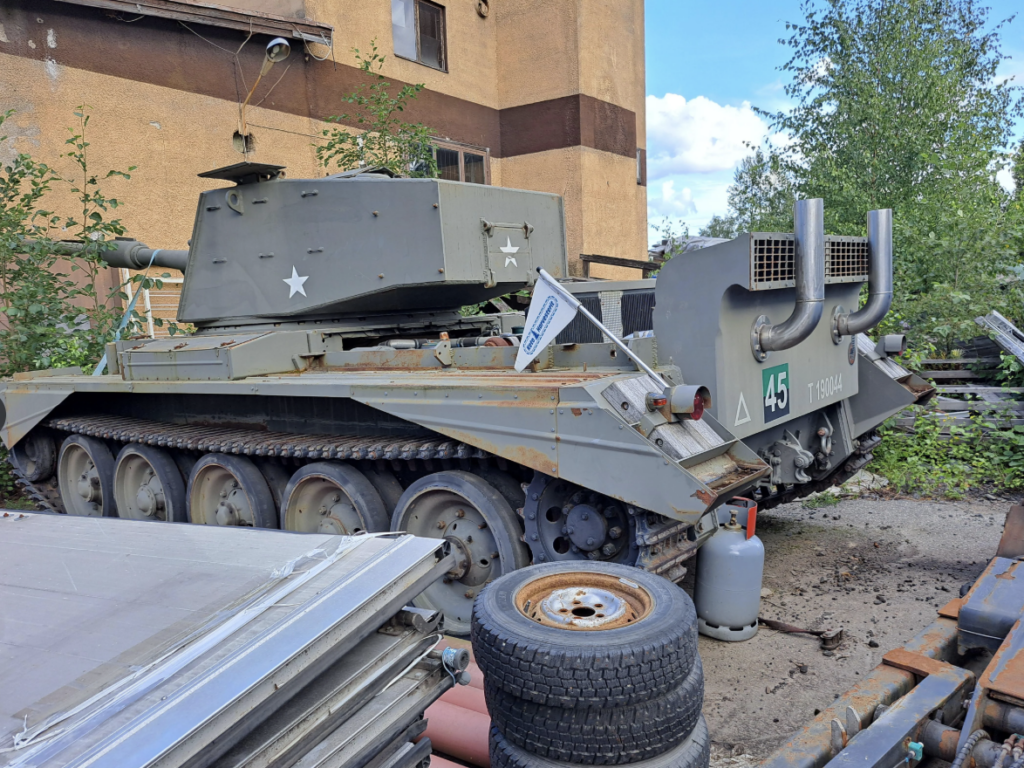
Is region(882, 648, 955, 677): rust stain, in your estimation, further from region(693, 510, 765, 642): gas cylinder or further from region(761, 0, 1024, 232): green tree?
region(761, 0, 1024, 232): green tree

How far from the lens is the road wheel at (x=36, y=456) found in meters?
7.35

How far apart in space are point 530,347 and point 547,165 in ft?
40.7

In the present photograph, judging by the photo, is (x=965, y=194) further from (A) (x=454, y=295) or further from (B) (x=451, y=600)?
(B) (x=451, y=600)

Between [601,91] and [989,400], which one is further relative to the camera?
[601,91]

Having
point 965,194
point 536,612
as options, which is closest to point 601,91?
point 965,194

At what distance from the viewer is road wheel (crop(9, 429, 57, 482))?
735 cm

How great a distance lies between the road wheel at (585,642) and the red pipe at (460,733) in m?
0.48

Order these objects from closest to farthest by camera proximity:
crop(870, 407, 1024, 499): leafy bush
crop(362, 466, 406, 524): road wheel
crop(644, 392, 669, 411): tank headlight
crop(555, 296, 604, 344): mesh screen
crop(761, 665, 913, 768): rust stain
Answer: crop(761, 665, 913, 768): rust stain → crop(644, 392, 669, 411): tank headlight → crop(362, 466, 406, 524): road wheel → crop(870, 407, 1024, 499): leafy bush → crop(555, 296, 604, 344): mesh screen

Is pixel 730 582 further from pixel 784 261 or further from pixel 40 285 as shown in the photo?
pixel 40 285

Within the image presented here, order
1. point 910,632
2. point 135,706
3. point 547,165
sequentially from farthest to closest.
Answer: point 547,165, point 910,632, point 135,706

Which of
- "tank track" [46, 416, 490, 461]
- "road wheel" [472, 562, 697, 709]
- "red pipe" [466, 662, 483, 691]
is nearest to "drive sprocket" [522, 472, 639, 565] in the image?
"tank track" [46, 416, 490, 461]

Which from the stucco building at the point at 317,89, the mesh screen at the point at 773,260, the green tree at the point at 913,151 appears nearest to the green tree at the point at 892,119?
the green tree at the point at 913,151

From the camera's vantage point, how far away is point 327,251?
5566 mm

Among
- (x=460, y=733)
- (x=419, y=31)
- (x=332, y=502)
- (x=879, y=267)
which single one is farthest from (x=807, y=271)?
(x=419, y=31)
